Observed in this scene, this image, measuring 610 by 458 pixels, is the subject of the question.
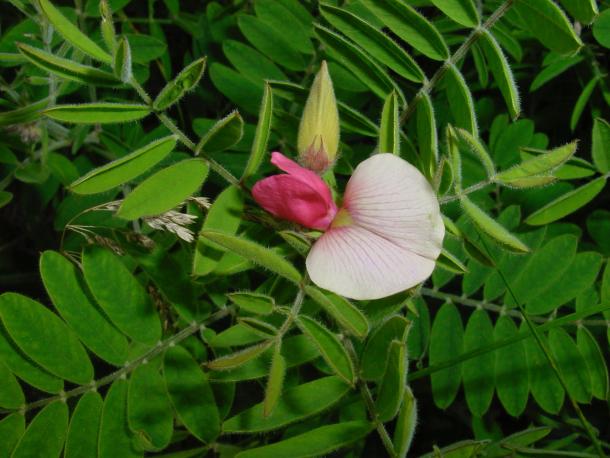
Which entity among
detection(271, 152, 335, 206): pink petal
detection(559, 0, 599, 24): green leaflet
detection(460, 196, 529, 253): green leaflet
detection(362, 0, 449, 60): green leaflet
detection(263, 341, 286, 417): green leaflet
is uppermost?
detection(559, 0, 599, 24): green leaflet

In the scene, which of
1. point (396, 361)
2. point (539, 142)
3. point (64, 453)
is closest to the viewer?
point (396, 361)

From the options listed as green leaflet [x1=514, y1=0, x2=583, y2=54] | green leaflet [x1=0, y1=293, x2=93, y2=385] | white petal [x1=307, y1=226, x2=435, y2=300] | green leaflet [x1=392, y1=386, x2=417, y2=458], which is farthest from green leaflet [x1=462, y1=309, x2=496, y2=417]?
A: green leaflet [x1=0, y1=293, x2=93, y2=385]

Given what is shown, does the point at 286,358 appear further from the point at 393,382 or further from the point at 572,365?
the point at 572,365

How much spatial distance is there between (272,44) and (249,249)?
80cm

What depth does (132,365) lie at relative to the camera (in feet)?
3.94

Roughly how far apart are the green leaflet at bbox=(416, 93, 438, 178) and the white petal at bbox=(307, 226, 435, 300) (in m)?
0.20

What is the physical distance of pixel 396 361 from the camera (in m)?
0.90

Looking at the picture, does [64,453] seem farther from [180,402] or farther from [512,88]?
[512,88]

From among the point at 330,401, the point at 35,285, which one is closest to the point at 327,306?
the point at 330,401

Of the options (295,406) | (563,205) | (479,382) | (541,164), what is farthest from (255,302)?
(563,205)

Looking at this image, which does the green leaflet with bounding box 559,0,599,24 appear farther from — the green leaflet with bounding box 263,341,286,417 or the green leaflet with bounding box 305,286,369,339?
the green leaflet with bounding box 263,341,286,417

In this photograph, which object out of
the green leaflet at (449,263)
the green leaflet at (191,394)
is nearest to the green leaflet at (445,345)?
the green leaflet at (449,263)

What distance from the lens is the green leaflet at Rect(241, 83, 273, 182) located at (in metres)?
0.97

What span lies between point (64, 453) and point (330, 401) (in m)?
0.45
